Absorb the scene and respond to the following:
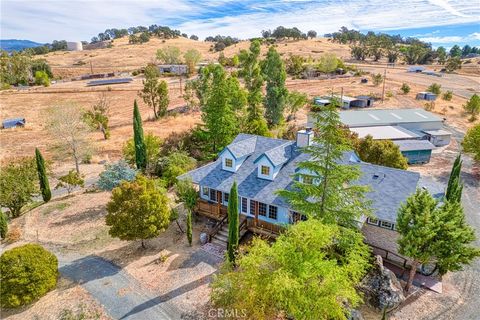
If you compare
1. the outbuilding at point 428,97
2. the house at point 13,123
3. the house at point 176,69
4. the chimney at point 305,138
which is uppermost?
the house at point 176,69

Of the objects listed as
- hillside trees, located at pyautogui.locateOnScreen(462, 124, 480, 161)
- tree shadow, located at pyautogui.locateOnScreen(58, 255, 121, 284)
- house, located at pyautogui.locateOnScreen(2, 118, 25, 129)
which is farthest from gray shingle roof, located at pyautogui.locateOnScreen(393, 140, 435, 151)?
house, located at pyautogui.locateOnScreen(2, 118, 25, 129)

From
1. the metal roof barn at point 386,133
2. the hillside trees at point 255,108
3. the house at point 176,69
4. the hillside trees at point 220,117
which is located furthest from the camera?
the house at point 176,69

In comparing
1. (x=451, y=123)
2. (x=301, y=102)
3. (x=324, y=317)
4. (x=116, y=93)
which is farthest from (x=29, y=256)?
(x=116, y=93)

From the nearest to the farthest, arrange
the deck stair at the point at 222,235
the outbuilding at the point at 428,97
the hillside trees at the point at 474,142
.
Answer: the deck stair at the point at 222,235 → the hillside trees at the point at 474,142 → the outbuilding at the point at 428,97

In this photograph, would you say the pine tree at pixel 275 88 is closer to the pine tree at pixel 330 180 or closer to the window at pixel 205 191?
the window at pixel 205 191

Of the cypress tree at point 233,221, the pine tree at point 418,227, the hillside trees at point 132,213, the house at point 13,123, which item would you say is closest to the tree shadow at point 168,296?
the cypress tree at point 233,221

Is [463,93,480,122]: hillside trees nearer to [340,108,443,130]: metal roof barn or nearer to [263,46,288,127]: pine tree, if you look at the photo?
[340,108,443,130]: metal roof barn
